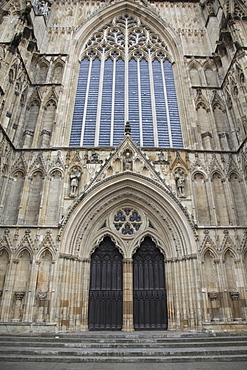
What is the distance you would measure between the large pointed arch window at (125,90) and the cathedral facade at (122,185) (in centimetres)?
9

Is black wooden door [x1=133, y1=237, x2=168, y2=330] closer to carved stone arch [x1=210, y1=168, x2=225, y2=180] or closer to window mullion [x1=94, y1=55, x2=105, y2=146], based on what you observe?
carved stone arch [x1=210, y1=168, x2=225, y2=180]

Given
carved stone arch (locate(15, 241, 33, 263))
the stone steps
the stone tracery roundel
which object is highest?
the stone tracery roundel

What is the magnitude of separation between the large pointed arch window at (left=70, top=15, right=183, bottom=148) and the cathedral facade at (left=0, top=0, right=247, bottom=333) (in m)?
0.09

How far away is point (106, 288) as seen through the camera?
37.8ft

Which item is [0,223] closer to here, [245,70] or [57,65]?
[57,65]

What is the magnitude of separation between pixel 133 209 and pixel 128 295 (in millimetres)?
3754

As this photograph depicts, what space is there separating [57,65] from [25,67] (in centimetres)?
258

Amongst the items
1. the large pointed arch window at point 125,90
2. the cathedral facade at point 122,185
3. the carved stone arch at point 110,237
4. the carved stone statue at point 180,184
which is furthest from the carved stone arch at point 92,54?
the carved stone arch at point 110,237

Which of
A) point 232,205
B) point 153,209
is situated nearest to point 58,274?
point 153,209

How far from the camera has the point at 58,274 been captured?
34.4ft

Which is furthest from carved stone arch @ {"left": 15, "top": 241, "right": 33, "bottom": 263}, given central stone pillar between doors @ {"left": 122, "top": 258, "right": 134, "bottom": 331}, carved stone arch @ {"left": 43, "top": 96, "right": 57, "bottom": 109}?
carved stone arch @ {"left": 43, "top": 96, "right": 57, "bottom": 109}

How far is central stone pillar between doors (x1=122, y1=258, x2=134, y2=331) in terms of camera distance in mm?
10772

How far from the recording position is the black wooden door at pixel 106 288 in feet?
36.3

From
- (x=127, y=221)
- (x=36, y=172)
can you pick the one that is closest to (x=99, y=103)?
(x=36, y=172)
